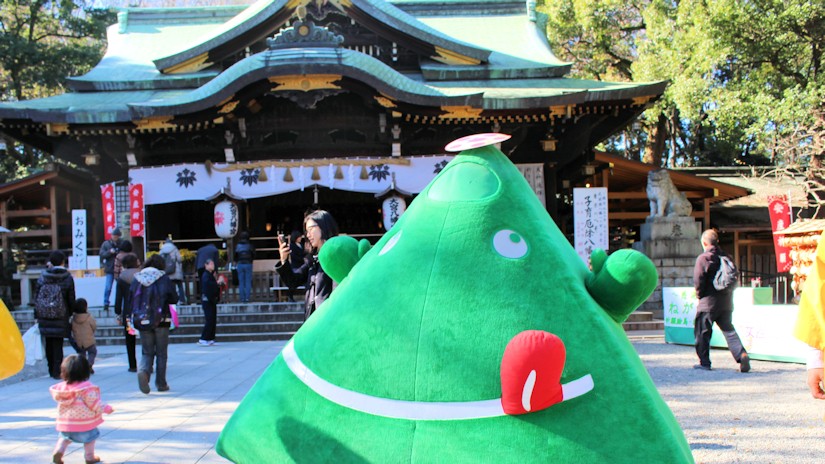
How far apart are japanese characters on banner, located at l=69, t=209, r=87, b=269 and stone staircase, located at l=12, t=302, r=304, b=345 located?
1.28 metres

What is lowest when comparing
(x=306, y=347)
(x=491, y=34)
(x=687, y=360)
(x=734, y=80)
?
(x=687, y=360)

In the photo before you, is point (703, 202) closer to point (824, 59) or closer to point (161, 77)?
point (824, 59)

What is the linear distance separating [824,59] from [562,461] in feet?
51.0

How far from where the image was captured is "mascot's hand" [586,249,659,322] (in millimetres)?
2338

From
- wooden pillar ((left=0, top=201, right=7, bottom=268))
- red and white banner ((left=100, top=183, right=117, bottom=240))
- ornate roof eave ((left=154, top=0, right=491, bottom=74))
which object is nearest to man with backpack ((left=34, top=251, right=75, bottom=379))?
red and white banner ((left=100, top=183, right=117, bottom=240))

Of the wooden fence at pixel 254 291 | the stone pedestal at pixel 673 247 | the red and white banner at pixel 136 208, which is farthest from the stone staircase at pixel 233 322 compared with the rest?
the stone pedestal at pixel 673 247

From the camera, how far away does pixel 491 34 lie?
18484 mm

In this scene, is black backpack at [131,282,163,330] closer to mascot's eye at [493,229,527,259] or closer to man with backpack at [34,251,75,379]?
man with backpack at [34,251,75,379]

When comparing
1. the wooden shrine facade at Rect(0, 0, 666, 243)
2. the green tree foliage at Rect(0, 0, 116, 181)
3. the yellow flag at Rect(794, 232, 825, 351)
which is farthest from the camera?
the green tree foliage at Rect(0, 0, 116, 181)

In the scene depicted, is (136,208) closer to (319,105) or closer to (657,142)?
(319,105)

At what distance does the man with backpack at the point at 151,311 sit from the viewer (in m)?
6.62

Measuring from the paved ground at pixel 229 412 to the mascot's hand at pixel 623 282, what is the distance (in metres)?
2.26

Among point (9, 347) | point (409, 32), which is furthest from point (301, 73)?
point (9, 347)

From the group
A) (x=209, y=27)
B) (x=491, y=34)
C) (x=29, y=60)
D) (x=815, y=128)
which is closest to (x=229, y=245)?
(x=209, y=27)
